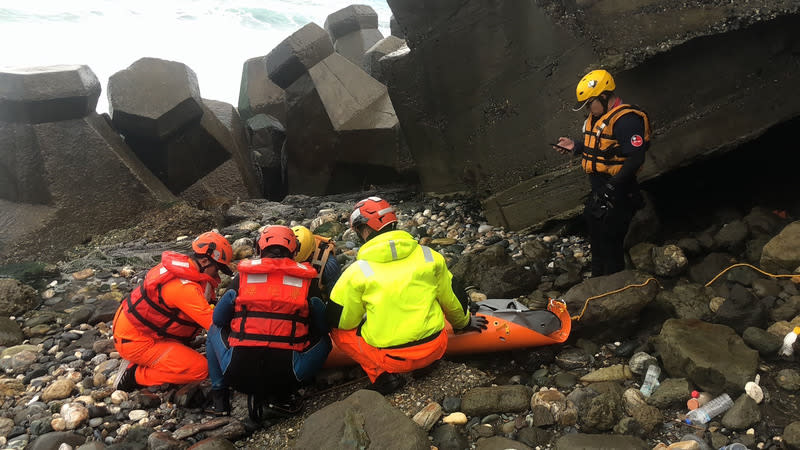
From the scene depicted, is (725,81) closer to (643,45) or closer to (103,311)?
(643,45)

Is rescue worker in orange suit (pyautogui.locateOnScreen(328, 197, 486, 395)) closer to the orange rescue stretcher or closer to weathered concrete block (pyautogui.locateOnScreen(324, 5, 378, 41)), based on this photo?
the orange rescue stretcher

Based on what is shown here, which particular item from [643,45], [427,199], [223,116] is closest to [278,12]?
[223,116]

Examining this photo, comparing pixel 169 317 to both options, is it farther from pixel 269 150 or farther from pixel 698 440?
pixel 269 150

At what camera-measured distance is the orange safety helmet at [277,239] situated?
11.9 ft

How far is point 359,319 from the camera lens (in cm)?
374

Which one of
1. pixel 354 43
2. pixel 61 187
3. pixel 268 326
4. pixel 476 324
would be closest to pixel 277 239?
pixel 268 326

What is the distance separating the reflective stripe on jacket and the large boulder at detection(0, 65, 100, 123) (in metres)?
6.75

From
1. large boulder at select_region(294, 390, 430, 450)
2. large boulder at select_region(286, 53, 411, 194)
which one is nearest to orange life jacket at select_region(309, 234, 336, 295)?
large boulder at select_region(294, 390, 430, 450)

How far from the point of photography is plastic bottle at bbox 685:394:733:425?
10.2 feet

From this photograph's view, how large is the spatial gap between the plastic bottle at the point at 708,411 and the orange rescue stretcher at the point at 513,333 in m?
1.05

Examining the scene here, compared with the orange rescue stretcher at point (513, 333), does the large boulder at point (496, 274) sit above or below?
below

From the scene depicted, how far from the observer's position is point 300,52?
33.9 feet

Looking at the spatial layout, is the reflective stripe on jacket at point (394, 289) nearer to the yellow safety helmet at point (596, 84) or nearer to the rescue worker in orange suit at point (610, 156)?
the rescue worker in orange suit at point (610, 156)

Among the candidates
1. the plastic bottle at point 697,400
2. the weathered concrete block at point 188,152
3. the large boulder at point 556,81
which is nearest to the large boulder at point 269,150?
the weathered concrete block at point 188,152
